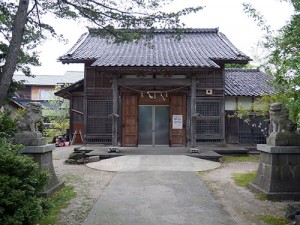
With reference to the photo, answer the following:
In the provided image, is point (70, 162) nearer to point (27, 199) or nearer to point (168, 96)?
point (168, 96)

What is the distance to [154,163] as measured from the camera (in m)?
10.9

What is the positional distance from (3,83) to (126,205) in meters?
3.87

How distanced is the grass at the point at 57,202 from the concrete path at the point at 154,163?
2995mm

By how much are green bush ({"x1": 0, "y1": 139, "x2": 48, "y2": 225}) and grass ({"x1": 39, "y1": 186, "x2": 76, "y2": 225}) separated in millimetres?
698

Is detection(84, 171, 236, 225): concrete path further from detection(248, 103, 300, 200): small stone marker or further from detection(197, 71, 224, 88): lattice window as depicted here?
detection(197, 71, 224, 88): lattice window

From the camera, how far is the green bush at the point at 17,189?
12.7 ft

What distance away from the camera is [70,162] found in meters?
11.9

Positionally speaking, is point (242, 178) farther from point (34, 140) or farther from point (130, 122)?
point (130, 122)

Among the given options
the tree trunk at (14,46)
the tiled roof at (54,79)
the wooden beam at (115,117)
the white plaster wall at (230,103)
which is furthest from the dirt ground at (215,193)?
the tiled roof at (54,79)

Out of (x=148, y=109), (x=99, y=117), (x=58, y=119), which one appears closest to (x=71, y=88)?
(x=99, y=117)

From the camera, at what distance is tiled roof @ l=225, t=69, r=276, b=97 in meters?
16.2

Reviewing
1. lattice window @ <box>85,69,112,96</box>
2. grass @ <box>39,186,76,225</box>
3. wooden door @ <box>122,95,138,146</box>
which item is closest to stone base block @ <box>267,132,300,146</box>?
grass @ <box>39,186,76,225</box>

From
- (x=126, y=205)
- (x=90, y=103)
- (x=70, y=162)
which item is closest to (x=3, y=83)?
(x=126, y=205)

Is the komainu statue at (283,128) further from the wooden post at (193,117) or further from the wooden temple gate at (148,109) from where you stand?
the wooden temple gate at (148,109)
